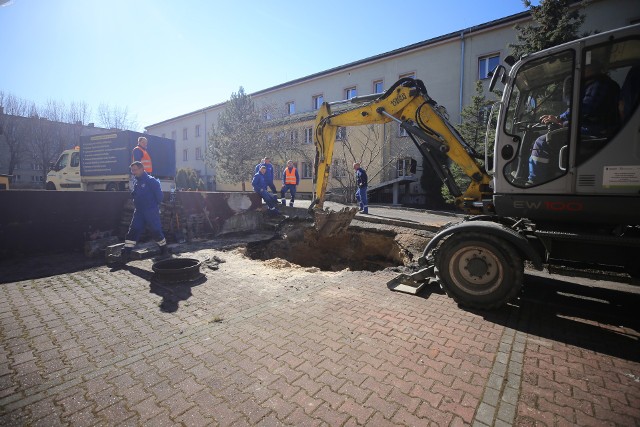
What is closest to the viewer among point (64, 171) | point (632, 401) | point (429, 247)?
point (632, 401)

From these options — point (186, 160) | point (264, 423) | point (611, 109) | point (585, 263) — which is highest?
point (186, 160)

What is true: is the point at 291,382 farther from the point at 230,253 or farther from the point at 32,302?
the point at 230,253

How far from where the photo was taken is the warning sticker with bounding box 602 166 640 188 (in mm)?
3283

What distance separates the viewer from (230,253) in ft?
23.4

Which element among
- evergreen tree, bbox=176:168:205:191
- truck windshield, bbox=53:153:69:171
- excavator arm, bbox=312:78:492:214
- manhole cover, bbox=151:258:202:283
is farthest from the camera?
evergreen tree, bbox=176:168:205:191

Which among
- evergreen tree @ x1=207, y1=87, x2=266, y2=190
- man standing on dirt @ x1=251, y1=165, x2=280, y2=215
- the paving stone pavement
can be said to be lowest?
the paving stone pavement

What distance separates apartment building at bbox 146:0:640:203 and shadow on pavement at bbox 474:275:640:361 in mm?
11790

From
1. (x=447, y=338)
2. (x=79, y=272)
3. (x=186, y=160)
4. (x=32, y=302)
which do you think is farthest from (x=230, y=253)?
(x=186, y=160)

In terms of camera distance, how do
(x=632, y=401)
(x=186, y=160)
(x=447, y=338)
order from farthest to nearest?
(x=186, y=160) → (x=447, y=338) → (x=632, y=401)

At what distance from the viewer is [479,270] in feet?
13.4

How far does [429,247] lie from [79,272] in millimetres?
6270

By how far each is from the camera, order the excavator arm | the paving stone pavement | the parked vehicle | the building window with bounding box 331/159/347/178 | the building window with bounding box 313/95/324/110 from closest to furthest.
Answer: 1. the paving stone pavement
2. the excavator arm
3. the parked vehicle
4. the building window with bounding box 331/159/347/178
5. the building window with bounding box 313/95/324/110

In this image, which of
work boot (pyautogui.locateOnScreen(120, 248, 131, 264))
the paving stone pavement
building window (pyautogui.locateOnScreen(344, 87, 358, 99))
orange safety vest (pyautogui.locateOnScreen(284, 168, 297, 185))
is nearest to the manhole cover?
the paving stone pavement

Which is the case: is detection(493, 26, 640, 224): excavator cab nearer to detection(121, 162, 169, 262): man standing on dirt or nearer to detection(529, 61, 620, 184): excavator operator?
detection(529, 61, 620, 184): excavator operator
